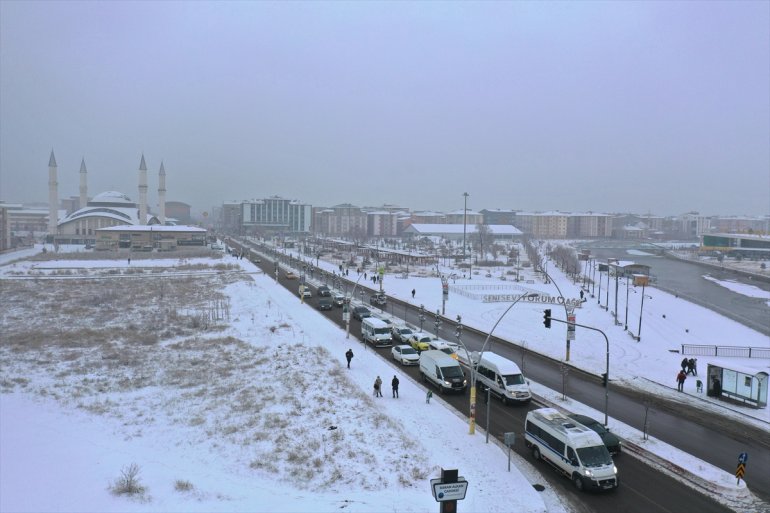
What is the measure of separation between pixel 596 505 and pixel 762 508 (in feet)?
14.7

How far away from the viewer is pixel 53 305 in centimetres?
4894

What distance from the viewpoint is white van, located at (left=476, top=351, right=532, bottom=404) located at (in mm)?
22094

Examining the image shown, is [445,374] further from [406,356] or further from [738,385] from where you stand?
[738,385]

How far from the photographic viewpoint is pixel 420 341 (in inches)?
1270

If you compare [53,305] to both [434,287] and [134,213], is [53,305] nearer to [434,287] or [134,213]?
[434,287]

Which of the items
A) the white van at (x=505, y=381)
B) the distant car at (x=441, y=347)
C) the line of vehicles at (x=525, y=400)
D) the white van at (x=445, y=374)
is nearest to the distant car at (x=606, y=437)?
the line of vehicles at (x=525, y=400)

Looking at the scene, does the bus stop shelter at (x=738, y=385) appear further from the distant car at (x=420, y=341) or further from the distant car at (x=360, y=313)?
the distant car at (x=360, y=313)

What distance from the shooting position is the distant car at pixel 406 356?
28844mm

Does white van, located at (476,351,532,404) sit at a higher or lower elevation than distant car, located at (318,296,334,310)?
higher

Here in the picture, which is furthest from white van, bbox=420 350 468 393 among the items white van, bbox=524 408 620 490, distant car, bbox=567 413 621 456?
distant car, bbox=567 413 621 456

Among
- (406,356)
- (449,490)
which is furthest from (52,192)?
(449,490)

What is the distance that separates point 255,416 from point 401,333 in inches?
589

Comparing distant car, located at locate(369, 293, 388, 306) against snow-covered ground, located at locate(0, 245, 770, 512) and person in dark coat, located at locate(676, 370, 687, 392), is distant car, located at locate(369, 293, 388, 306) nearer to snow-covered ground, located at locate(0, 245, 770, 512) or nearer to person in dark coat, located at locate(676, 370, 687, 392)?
snow-covered ground, located at locate(0, 245, 770, 512)

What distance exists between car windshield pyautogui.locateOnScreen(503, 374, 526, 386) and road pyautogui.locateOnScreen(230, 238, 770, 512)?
42.6 inches
